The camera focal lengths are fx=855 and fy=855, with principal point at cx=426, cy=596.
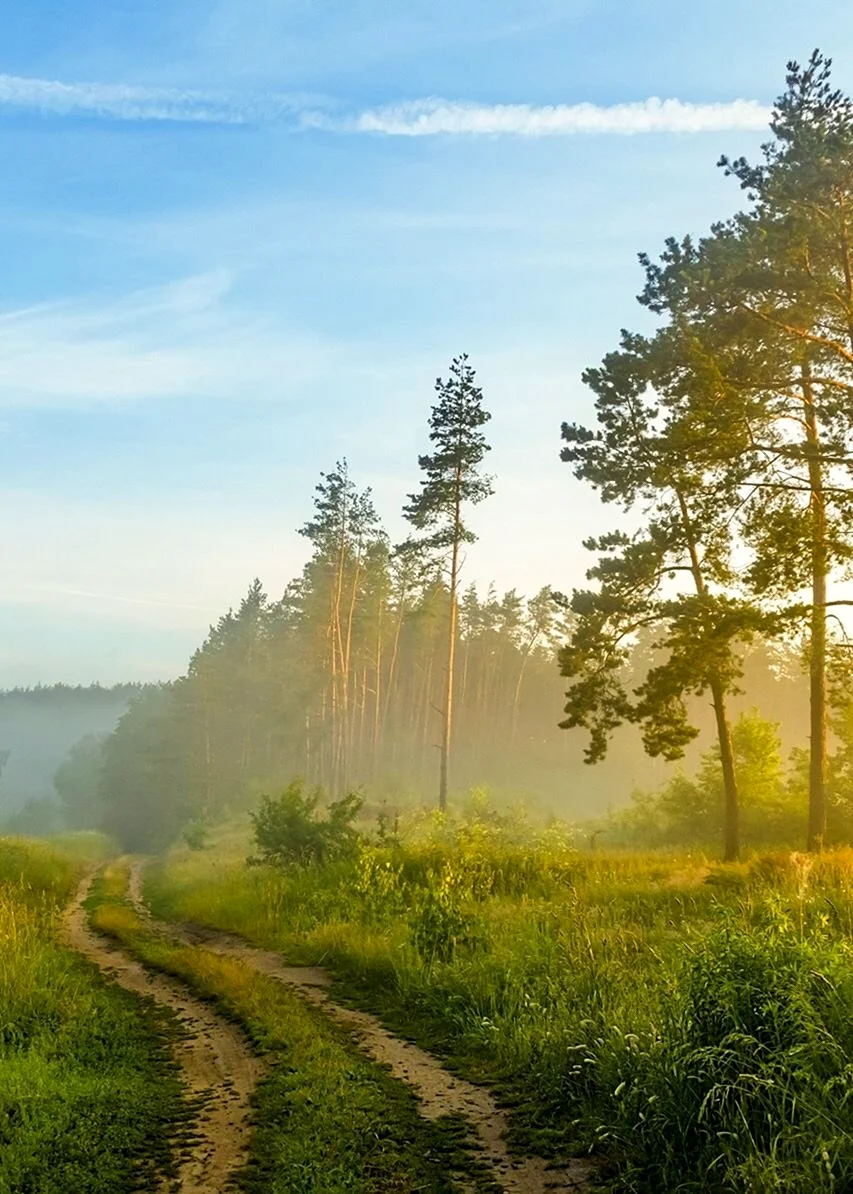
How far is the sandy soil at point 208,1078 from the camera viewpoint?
5863 mm

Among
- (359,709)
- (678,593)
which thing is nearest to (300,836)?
(678,593)

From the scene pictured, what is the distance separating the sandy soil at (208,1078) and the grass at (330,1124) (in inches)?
6.2

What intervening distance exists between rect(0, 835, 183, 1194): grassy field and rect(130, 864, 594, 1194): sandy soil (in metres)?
2.04

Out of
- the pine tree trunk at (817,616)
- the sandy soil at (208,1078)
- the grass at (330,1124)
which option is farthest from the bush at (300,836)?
the pine tree trunk at (817,616)

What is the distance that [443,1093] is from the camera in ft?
24.5

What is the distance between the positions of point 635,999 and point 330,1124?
3.13 metres

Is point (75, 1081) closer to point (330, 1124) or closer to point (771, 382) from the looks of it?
point (330, 1124)

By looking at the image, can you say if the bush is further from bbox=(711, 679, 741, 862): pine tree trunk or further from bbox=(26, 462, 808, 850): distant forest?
bbox=(26, 462, 808, 850): distant forest

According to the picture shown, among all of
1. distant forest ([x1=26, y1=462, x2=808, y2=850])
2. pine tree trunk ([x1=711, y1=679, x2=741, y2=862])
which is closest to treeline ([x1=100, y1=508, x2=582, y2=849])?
distant forest ([x1=26, y1=462, x2=808, y2=850])

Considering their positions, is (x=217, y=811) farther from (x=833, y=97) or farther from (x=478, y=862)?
(x=833, y=97)

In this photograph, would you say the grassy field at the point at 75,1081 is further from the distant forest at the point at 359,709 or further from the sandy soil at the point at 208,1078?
the distant forest at the point at 359,709

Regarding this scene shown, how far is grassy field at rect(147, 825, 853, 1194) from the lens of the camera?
5.28m

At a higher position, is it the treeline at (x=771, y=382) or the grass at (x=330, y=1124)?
the treeline at (x=771, y=382)

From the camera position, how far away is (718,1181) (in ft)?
16.8
